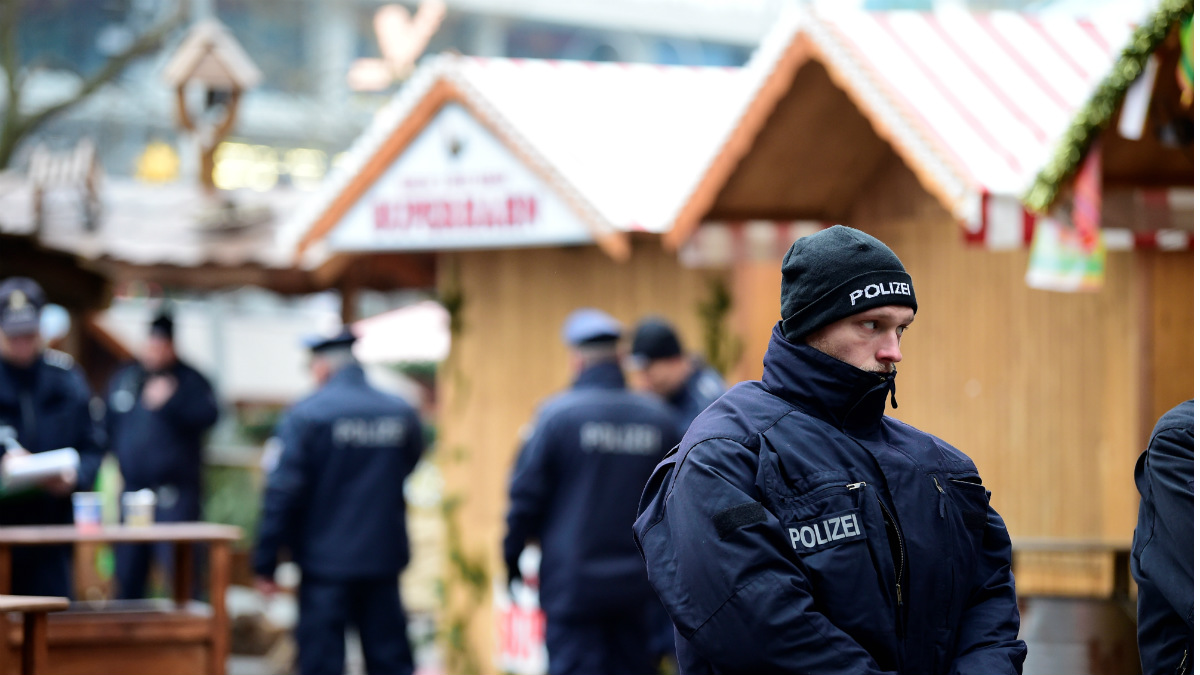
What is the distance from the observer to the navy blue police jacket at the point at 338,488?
750 cm

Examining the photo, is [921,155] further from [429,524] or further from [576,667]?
[429,524]

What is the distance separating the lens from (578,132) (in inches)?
368

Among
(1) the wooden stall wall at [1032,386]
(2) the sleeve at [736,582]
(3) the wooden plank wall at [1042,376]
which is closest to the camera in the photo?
(2) the sleeve at [736,582]

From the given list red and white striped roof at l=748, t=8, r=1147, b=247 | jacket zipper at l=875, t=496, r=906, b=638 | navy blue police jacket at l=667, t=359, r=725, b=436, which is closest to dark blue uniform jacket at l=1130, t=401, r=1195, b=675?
jacket zipper at l=875, t=496, r=906, b=638

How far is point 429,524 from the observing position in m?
13.1

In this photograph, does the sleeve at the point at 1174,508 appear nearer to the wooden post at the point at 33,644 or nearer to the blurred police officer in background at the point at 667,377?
the wooden post at the point at 33,644

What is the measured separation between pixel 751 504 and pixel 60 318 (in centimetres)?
775

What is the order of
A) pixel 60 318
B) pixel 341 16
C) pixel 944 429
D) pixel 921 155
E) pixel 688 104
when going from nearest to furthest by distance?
pixel 921 155
pixel 944 429
pixel 60 318
pixel 688 104
pixel 341 16

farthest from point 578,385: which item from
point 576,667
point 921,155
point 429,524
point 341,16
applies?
point 341,16

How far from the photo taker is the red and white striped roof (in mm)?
6621

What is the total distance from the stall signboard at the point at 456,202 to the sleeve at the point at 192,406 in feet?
5.09

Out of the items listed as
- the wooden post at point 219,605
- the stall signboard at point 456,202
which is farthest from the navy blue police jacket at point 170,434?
the wooden post at point 219,605

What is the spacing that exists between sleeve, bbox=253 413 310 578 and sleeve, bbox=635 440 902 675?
491cm

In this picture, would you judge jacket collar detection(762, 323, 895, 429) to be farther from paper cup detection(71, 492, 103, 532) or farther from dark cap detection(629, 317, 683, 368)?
dark cap detection(629, 317, 683, 368)
